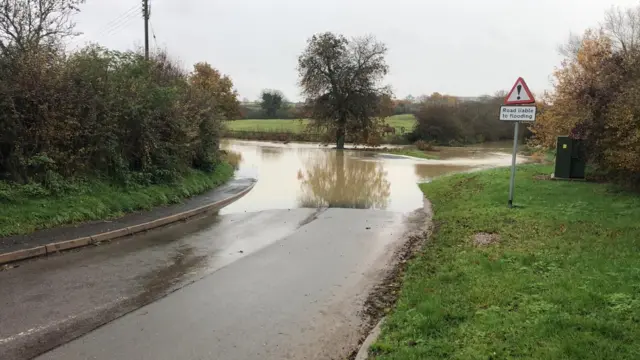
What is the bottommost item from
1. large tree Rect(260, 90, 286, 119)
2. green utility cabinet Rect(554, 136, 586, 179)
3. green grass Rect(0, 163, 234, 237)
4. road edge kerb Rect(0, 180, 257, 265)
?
road edge kerb Rect(0, 180, 257, 265)

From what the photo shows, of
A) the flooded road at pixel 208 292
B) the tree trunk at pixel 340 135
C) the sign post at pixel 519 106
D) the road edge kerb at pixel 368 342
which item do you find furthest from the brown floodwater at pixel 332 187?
the tree trunk at pixel 340 135

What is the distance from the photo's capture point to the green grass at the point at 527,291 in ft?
13.3

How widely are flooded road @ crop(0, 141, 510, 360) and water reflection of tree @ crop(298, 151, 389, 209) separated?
3.11 meters

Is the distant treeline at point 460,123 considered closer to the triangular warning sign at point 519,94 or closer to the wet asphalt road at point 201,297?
the triangular warning sign at point 519,94

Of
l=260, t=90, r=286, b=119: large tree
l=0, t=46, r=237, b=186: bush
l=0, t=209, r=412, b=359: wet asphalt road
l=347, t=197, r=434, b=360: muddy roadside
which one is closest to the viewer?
l=0, t=209, r=412, b=359: wet asphalt road

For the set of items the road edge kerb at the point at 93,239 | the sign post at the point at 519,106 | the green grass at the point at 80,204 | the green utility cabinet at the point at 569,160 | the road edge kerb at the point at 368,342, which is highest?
the sign post at the point at 519,106

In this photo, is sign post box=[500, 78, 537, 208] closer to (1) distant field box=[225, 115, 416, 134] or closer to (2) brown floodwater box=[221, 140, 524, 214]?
(2) brown floodwater box=[221, 140, 524, 214]

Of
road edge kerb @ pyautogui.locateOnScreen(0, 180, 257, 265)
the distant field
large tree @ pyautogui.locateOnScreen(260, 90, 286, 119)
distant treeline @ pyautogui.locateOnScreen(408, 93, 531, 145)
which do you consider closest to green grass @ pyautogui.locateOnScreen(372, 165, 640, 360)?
road edge kerb @ pyautogui.locateOnScreen(0, 180, 257, 265)

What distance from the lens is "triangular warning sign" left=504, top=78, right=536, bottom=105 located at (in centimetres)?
1084

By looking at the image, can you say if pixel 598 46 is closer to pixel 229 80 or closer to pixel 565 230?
pixel 565 230

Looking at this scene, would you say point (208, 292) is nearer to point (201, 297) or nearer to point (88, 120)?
point (201, 297)

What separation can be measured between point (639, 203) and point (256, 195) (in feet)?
36.7

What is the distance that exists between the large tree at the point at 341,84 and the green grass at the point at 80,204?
115ft

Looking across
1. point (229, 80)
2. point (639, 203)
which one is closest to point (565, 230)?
point (639, 203)
